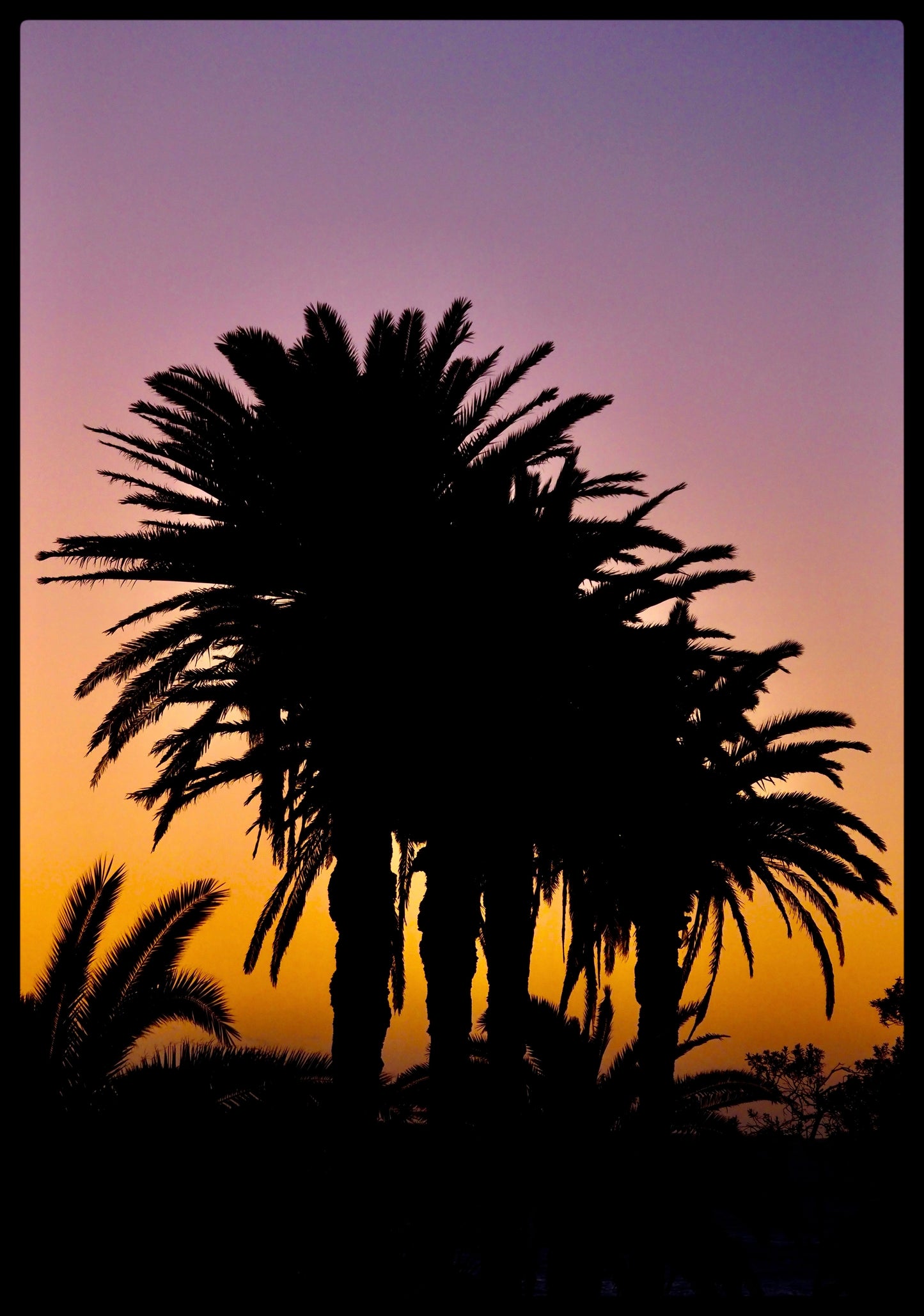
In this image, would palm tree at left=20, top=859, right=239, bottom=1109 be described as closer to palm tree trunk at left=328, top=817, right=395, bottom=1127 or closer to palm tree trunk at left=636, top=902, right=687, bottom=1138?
palm tree trunk at left=328, top=817, right=395, bottom=1127

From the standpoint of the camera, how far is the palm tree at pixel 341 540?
17812mm

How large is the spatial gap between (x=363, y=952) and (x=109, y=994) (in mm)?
4451

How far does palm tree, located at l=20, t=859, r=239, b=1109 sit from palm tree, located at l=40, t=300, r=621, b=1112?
140 inches

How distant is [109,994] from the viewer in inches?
553

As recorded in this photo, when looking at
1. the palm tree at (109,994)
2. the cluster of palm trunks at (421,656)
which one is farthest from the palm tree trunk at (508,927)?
the palm tree at (109,994)

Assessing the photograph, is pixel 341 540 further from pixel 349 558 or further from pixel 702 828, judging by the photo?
pixel 702 828

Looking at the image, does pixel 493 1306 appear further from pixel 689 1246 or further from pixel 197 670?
pixel 197 670

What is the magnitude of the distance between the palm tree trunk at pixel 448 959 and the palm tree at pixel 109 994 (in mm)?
5560

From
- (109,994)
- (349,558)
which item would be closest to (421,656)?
(349,558)

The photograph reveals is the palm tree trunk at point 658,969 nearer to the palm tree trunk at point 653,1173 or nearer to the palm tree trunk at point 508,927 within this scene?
the palm tree trunk at point 653,1173

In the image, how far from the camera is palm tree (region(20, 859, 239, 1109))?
1379cm
